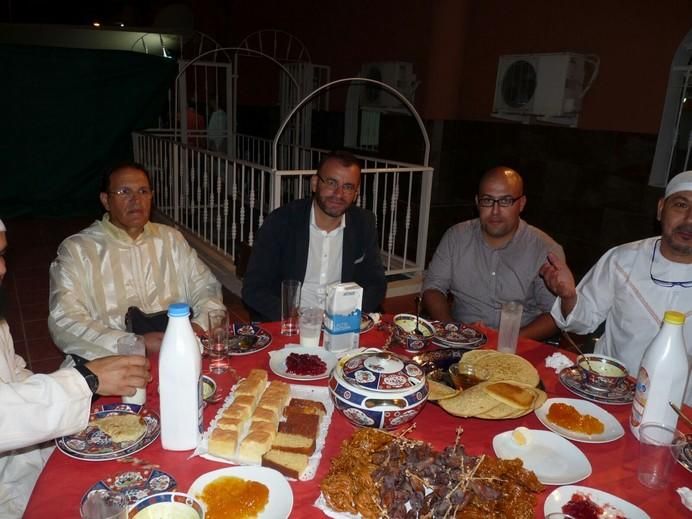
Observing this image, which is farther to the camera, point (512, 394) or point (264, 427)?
point (512, 394)

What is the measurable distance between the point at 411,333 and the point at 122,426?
0.97 meters

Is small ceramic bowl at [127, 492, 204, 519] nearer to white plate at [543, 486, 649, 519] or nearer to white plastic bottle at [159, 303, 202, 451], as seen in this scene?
white plastic bottle at [159, 303, 202, 451]

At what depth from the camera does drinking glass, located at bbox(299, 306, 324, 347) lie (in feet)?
5.68

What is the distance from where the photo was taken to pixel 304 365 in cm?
156

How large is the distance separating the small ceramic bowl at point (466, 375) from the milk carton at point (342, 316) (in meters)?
0.33

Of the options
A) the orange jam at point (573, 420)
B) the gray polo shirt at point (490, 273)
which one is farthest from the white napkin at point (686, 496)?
the gray polo shirt at point (490, 273)

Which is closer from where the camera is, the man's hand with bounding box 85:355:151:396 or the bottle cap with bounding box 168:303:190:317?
the bottle cap with bounding box 168:303:190:317

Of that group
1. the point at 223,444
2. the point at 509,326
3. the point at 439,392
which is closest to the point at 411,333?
the point at 509,326

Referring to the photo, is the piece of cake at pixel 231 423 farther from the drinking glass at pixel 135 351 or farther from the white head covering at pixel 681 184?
the white head covering at pixel 681 184

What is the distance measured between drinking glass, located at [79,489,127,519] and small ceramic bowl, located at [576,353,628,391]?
1289 millimetres

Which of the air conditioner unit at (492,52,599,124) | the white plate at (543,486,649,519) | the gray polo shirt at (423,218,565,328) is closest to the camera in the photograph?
the white plate at (543,486,649,519)

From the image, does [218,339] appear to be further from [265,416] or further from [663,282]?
[663,282]

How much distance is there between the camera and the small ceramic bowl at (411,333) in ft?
5.86

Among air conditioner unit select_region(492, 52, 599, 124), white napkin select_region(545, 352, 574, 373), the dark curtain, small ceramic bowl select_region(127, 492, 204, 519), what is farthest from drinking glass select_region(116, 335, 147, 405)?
the dark curtain
